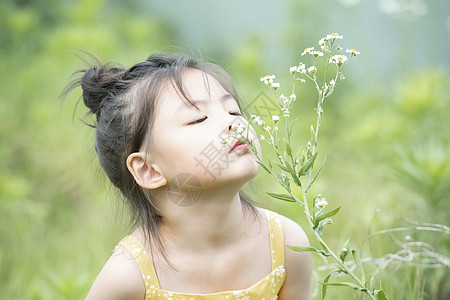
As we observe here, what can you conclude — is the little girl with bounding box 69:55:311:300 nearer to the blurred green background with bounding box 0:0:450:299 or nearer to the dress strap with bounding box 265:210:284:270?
the dress strap with bounding box 265:210:284:270

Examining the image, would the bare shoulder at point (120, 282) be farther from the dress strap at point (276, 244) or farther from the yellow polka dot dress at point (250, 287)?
the dress strap at point (276, 244)

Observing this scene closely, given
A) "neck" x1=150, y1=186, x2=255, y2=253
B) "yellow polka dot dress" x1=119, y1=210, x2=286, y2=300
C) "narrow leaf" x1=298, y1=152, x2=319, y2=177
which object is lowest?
"yellow polka dot dress" x1=119, y1=210, x2=286, y2=300

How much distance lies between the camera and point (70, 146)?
3.38m

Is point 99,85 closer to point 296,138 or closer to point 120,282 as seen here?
point 120,282

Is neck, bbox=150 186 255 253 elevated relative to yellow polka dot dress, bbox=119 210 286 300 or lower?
elevated

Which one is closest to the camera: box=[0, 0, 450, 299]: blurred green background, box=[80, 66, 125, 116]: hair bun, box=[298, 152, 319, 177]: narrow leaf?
box=[298, 152, 319, 177]: narrow leaf

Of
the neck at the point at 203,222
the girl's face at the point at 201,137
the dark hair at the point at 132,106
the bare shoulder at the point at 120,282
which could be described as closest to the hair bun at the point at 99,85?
the dark hair at the point at 132,106

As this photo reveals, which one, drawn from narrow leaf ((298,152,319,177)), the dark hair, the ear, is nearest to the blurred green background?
the dark hair

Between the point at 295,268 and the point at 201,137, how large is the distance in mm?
449

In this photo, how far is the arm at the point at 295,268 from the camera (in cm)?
151

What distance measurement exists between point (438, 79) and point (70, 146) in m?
1.95

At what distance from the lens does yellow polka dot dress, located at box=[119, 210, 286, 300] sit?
1392 mm

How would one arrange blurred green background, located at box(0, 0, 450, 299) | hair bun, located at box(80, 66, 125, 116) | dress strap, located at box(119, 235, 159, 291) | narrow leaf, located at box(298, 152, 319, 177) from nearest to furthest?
1. narrow leaf, located at box(298, 152, 319, 177)
2. dress strap, located at box(119, 235, 159, 291)
3. hair bun, located at box(80, 66, 125, 116)
4. blurred green background, located at box(0, 0, 450, 299)

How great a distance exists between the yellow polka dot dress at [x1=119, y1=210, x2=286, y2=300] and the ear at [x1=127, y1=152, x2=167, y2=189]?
155 mm
